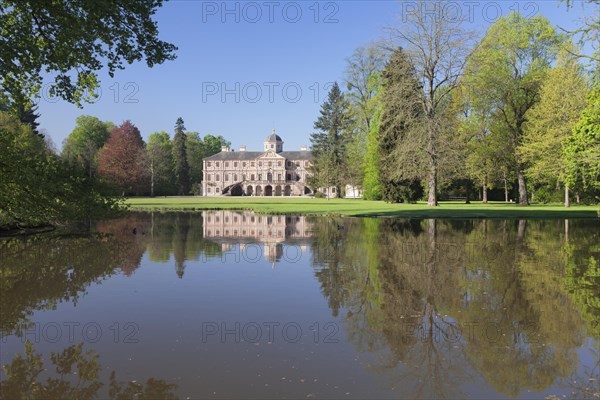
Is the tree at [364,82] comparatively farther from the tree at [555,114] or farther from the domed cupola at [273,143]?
the domed cupola at [273,143]

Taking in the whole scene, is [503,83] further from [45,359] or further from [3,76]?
[45,359]

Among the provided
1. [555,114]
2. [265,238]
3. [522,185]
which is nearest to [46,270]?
[265,238]

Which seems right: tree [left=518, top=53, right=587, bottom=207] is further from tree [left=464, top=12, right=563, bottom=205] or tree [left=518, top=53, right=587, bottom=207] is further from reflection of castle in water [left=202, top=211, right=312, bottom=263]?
reflection of castle in water [left=202, top=211, right=312, bottom=263]

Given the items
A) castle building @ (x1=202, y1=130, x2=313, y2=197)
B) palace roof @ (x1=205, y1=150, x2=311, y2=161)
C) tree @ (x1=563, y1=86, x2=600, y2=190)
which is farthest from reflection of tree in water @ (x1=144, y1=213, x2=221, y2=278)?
palace roof @ (x1=205, y1=150, x2=311, y2=161)

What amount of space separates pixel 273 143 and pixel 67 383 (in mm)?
102660

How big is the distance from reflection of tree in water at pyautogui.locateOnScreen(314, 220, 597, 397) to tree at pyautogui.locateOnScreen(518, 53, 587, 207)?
21997mm

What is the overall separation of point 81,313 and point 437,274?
21.1ft

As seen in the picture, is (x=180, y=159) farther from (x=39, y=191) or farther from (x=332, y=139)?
(x=39, y=191)

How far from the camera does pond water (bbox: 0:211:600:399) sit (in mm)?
4461

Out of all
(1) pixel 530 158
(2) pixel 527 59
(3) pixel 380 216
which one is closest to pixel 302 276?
(3) pixel 380 216

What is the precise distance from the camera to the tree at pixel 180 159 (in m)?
89.9

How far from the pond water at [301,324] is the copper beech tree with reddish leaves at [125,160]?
6294cm

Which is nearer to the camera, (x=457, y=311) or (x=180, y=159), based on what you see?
(x=457, y=311)

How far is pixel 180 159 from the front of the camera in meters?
90.1
